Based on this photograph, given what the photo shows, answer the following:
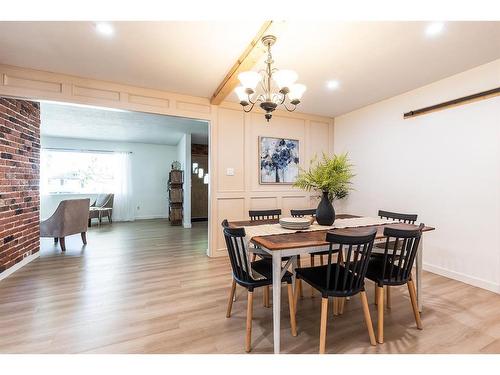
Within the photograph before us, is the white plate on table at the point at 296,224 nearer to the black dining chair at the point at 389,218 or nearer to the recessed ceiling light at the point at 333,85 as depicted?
the black dining chair at the point at 389,218

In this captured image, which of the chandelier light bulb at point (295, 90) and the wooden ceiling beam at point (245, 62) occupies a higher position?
the wooden ceiling beam at point (245, 62)

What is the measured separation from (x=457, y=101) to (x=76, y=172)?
8898mm

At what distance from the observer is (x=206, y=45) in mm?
2293

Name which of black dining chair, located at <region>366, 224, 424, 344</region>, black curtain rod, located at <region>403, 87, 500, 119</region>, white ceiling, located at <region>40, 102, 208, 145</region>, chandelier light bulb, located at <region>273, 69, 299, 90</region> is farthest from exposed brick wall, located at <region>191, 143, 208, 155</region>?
black dining chair, located at <region>366, 224, 424, 344</region>

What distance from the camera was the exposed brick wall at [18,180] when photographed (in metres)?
2.86

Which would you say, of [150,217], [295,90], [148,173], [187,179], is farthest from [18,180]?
[150,217]

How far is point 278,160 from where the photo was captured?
4285mm

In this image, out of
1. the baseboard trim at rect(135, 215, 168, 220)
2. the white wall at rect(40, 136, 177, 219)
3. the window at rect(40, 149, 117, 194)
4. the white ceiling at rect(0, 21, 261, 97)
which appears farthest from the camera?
the baseboard trim at rect(135, 215, 168, 220)

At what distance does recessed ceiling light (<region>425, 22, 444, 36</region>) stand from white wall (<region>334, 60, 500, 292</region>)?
1145 millimetres

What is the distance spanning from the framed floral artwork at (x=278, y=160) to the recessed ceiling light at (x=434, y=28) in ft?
8.13

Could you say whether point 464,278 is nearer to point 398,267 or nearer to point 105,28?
point 398,267

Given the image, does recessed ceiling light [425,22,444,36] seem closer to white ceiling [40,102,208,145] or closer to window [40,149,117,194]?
white ceiling [40,102,208,145]

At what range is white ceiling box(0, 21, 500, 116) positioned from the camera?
6.68 ft

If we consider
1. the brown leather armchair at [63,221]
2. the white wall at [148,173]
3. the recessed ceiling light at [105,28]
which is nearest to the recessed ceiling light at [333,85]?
the recessed ceiling light at [105,28]
